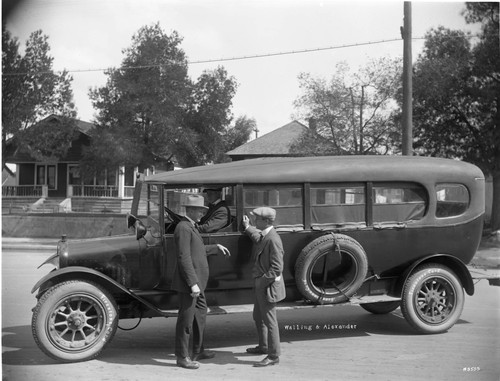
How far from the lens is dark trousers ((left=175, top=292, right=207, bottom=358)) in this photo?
4.78m

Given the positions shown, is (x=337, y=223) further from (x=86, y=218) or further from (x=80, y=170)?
(x=80, y=170)

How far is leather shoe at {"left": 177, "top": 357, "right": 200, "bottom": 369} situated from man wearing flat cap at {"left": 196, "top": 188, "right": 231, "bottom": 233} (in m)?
A: 1.23

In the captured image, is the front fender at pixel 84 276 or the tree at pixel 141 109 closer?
the front fender at pixel 84 276

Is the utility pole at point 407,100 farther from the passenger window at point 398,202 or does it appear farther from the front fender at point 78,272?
the front fender at point 78,272

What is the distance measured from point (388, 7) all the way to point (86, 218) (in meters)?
8.35

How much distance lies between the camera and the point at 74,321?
4914 mm

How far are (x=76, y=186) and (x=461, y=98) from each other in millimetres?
11393

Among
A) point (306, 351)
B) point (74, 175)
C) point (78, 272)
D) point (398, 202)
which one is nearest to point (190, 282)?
point (78, 272)

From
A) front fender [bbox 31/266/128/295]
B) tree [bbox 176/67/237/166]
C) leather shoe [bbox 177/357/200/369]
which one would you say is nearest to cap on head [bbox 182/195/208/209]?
front fender [bbox 31/266/128/295]

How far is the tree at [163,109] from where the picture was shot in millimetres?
11594

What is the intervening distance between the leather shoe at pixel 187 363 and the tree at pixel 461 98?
14.0 feet

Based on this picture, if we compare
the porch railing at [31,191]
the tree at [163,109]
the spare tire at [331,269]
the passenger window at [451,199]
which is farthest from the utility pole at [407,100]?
the porch railing at [31,191]

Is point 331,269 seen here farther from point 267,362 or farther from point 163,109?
point 163,109

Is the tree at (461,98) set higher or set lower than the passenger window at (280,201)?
higher
